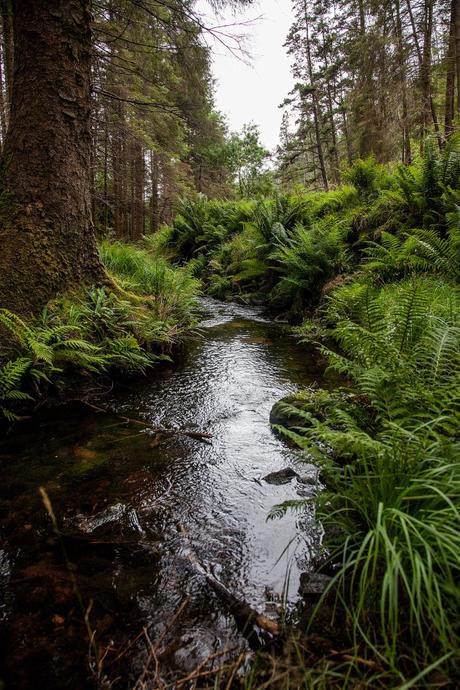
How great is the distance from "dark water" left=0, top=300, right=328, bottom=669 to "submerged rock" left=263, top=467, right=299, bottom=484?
4 centimetres

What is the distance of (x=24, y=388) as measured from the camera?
277cm

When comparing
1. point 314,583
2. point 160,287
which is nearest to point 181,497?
point 314,583

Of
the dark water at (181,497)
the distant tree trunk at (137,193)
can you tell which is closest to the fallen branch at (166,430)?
the dark water at (181,497)

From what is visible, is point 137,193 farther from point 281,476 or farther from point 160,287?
point 281,476

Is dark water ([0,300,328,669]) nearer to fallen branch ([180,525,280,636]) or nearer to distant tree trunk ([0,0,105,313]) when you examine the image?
fallen branch ([180,525,280,636])

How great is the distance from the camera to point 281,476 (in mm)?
2047

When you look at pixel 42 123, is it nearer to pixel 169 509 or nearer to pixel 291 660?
pixel 169 509

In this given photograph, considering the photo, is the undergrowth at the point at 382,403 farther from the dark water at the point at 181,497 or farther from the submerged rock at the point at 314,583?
the dark water at the point at 181,497

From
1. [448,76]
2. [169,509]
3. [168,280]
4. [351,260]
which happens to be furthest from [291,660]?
[448,76]

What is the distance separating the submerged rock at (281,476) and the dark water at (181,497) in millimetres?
39

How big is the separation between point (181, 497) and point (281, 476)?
60cm

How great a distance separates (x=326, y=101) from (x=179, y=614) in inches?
879

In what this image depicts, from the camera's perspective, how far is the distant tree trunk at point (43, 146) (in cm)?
319

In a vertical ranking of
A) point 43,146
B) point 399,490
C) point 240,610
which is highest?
point 43,146
